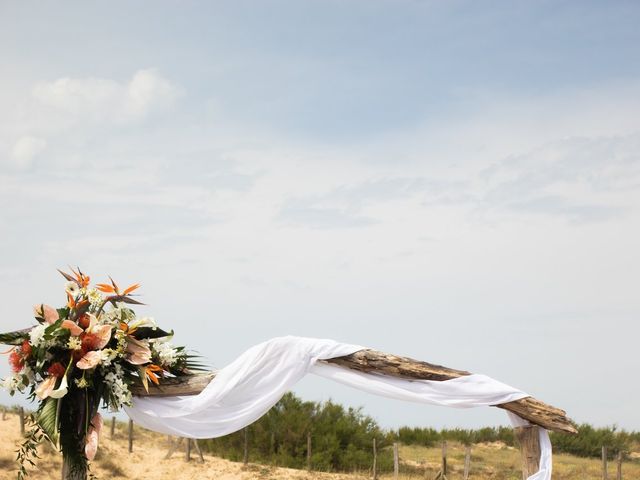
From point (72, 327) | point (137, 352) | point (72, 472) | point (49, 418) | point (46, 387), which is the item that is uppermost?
point (72, 327)

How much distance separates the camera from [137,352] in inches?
225

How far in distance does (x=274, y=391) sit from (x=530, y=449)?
2.00 meters

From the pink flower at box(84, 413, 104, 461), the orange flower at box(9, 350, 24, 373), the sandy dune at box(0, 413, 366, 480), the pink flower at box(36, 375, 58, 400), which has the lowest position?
the sandy dune at box(0, 413, 366, 480)

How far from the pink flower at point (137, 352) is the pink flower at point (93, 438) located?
50 cm

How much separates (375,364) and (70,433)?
7.50ft

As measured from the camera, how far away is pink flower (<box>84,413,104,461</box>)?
5598 mm

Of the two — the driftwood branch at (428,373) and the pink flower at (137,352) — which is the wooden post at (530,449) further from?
the pink flower at (137,352)

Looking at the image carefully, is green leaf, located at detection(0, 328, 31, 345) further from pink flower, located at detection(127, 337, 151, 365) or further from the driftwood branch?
the driftwood branch

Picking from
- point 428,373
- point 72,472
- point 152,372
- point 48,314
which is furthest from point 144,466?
point 428,373

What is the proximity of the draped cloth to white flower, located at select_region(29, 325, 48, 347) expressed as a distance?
920 mm

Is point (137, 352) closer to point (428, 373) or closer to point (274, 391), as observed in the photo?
point (274, 391)

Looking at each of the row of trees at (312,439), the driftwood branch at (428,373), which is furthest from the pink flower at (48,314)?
the row of trees at (312,439)

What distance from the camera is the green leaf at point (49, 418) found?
5.42 m

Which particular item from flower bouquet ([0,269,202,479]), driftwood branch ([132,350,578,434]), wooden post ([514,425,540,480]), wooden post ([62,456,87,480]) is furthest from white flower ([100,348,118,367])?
wooden post ([514,425,540,480])
